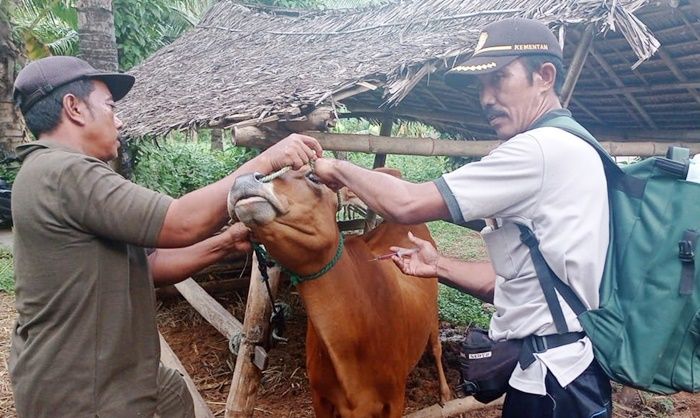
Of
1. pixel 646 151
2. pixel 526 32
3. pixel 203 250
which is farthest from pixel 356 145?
pixel 646 151

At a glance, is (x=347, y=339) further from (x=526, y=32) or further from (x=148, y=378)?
(x=526, y=32)

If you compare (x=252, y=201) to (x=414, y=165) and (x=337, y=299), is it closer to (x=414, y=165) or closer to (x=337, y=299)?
(x=337, y=299)

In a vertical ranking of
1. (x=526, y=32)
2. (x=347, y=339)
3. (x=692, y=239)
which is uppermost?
(x=526, y=32)

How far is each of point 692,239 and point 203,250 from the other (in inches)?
84.8

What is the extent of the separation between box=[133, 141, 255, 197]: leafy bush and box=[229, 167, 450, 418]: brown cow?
21.3 ft

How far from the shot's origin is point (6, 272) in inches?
300

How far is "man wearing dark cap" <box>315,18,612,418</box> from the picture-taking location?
6.07ft

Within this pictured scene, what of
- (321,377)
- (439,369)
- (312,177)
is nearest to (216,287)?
(439,369)

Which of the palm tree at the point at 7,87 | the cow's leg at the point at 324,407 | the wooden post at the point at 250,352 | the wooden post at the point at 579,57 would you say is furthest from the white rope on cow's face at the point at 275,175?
the palm tree at the point at 7,87

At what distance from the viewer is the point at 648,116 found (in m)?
5.82

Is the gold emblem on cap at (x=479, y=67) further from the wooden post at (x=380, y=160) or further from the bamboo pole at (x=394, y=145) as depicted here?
the wooden post at (x=380, y=160)

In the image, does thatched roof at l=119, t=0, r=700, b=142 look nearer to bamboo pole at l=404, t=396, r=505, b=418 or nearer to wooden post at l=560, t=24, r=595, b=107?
wooden post at l=560, t=24, r=595, b=107

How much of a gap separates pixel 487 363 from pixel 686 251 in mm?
857

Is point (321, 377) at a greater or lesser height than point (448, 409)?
greater
